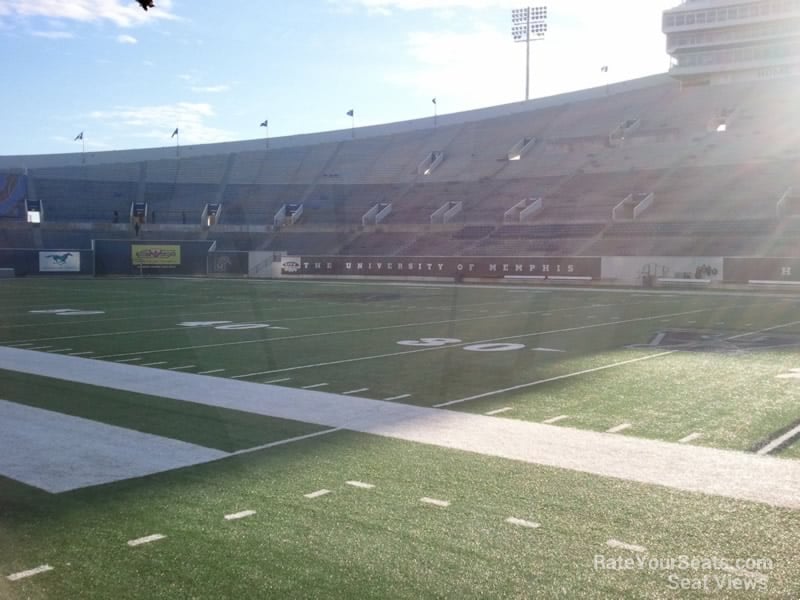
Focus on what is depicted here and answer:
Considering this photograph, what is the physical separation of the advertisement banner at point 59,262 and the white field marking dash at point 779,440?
4631cm

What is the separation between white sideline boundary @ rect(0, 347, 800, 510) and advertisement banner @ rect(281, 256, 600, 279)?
89.1ft

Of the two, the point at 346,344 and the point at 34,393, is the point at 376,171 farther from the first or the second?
the point at 34,393

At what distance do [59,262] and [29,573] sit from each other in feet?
153

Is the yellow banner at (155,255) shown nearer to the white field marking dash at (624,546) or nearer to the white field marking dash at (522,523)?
the white field marking dash at (522,523)

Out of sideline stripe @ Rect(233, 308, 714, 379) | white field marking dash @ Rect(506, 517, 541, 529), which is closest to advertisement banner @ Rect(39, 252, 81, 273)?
sideline stripe @ Rect(233, 308, 714, 379)

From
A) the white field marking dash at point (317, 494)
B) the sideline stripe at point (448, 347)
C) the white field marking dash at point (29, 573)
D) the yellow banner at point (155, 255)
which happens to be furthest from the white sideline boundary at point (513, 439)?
the yellow banner at point (155, 255)

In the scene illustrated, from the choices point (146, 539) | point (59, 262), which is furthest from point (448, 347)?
point (59, 262)

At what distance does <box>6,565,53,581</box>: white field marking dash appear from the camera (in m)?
3.97

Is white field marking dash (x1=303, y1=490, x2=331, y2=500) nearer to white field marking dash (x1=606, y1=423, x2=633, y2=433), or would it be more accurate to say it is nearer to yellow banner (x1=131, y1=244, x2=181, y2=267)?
white field marking dash (x1=606, y1=423, x2=633, y2=433)

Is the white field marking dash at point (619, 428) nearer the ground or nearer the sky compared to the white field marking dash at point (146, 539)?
nearer the sky

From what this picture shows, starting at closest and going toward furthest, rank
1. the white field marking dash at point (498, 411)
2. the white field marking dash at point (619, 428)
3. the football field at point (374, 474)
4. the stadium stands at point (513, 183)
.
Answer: the football field at point (374, 474) < the white field marking dash at point (619, 428) < the white field marking dash at point (498, 411) < the stadium stands at point (513, 183)

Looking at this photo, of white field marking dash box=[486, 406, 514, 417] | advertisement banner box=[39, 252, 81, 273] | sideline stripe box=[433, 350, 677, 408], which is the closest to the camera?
white field marking dash box=[486, 406, 514, 417]

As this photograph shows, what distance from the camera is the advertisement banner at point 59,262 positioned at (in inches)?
1831

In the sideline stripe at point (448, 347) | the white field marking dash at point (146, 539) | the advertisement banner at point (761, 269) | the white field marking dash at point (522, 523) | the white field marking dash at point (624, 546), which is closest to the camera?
the white field marking dash at point (624, 546)
